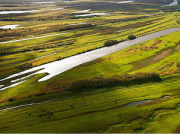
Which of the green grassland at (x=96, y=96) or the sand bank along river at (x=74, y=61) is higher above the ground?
the sand bank along river at (x=74, y=61)

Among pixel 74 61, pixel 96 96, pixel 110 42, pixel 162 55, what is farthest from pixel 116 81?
pixel 110 42

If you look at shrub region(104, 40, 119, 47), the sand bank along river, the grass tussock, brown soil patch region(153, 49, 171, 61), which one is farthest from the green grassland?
shrub region(104, 40, 119, 47)

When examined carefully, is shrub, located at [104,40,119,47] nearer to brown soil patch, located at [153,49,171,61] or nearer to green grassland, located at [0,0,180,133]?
green grassland, located at [0,0,180,133]

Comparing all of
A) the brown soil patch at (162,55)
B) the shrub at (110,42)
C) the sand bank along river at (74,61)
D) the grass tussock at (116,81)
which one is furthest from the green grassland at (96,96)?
the shrub at (110,42)

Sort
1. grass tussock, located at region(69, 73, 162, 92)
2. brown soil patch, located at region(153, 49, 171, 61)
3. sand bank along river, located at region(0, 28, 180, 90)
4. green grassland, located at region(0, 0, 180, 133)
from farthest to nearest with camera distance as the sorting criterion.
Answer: brown soil patch, located at region(153, 49, 171, 61) < sand bank along river, located at region(0, 28, 180, 90) < grass tussock, located at region(69, 73, 162, 92) < green grassland, located at region(0, 0, 180, 133)

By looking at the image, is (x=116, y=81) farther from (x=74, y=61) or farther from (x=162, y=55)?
(x=162, y=55)

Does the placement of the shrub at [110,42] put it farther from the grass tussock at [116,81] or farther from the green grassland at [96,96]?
the grass tussock at [116,81]

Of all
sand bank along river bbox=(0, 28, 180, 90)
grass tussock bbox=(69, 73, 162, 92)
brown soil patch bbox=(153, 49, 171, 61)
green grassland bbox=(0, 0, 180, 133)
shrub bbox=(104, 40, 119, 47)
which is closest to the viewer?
green grassland bbox=(0, 0, 180, 133)

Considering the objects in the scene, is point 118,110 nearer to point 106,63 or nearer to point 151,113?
point 151,113
